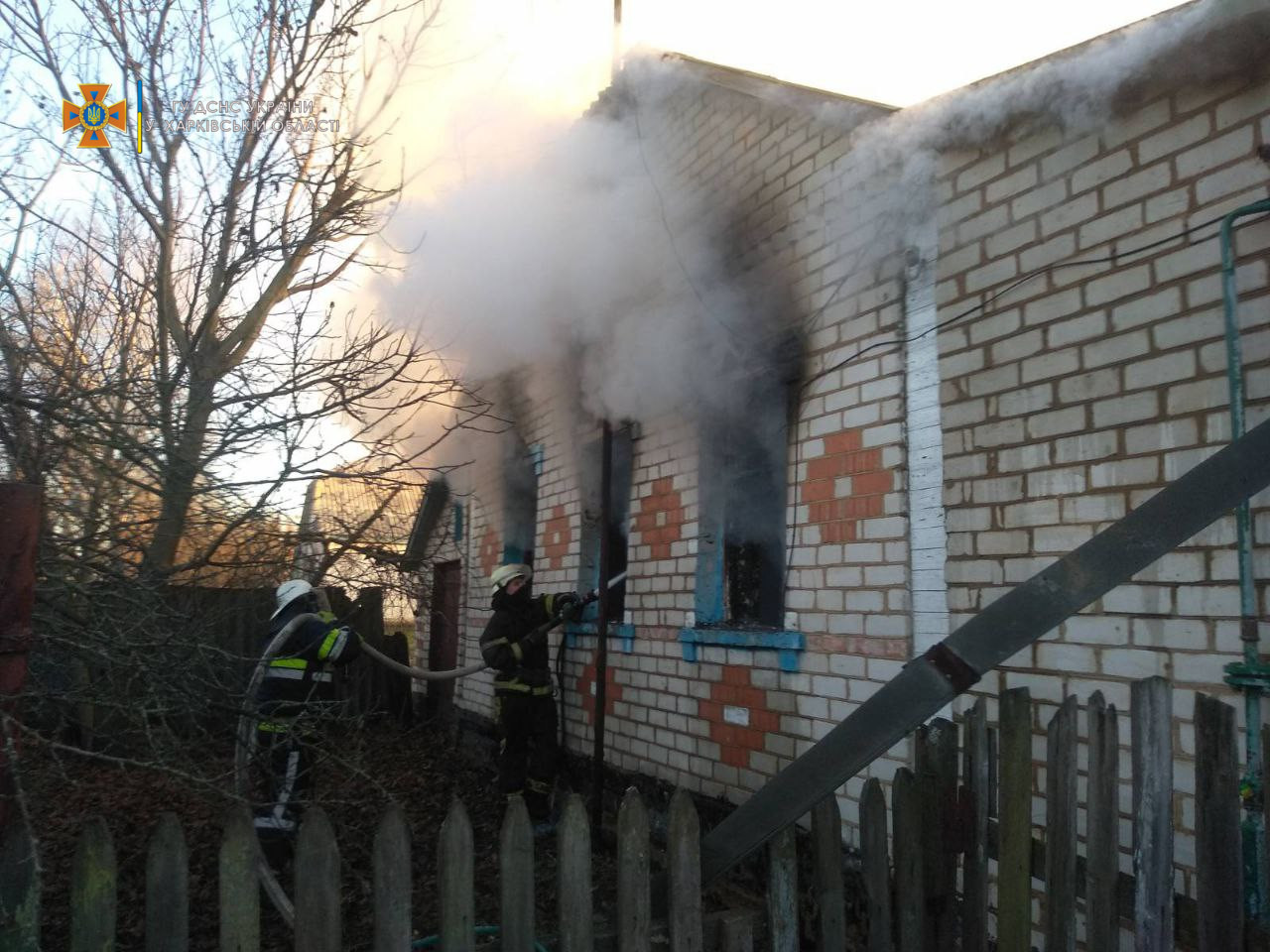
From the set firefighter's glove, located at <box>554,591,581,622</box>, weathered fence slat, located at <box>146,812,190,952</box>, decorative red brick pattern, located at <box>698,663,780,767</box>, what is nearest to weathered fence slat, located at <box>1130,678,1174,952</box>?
weathered fence slat, located at <box>146,812,190,952</box>

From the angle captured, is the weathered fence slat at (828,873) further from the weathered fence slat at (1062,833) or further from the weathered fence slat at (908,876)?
the weathered fence slat at (1062,833)

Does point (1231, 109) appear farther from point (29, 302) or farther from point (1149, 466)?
point (29, 302)

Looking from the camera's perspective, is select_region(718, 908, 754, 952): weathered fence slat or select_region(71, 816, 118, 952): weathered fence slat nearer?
select_region(71, 816, 118, 952): weathered fence slat

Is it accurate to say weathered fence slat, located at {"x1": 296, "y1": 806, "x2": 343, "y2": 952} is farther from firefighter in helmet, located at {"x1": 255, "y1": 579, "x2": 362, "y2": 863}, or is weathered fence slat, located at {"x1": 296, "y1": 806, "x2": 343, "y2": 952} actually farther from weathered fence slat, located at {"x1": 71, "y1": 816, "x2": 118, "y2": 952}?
firefighter in helmet, located at {"x1": 255, "y1": 579, "x2": 362, "y2": 863}

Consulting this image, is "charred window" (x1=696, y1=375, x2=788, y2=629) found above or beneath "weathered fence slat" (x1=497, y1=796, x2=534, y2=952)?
above

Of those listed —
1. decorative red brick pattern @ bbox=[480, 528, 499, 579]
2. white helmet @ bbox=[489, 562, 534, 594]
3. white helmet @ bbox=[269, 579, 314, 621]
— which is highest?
decorative red brick pattern @ bbox=[480, 528, 499, 579]

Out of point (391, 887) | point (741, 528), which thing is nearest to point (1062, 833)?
point (391, 887)

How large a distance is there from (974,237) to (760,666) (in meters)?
2.44

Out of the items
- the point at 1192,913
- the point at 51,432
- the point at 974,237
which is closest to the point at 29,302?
the point at 51,432

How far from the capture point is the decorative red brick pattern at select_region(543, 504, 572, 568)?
24.6 feet

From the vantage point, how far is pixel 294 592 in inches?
218

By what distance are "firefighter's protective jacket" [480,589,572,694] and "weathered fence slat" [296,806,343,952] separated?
14.7ft

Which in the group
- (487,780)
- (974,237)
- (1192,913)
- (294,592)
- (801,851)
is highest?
(974,237)

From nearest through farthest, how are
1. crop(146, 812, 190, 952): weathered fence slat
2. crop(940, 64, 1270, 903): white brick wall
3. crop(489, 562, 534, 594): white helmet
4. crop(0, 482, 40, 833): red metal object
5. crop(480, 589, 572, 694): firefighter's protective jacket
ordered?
crop(0, 482, 40, 833): red metal object < crop(146, 812, 190, 952): weathered fence slat < crop(940, 64, 1270, 903): white brick wall < crop(480, 589, 572, 694): firefighter's protective jacket < crop(489, 562, 534, 594): white helmet
